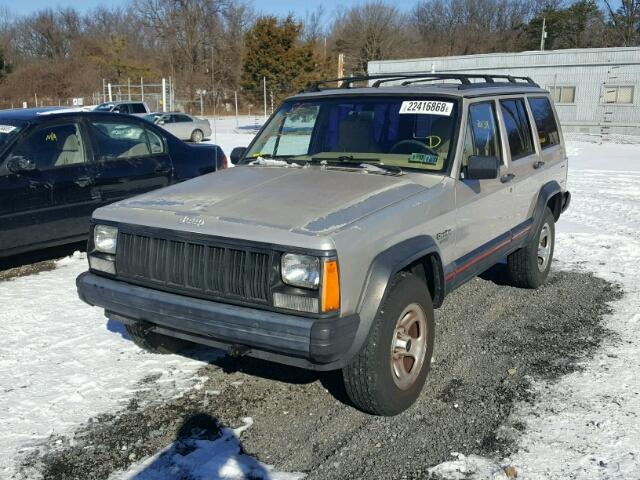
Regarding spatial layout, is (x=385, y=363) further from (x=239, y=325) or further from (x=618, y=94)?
(x=618, y=94)

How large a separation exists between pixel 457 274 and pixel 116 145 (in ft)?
14.9

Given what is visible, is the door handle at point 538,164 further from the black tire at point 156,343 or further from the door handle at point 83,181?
the door handle at point 83,181

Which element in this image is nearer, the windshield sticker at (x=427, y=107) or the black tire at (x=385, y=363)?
the black tire at (x=385, y=363)

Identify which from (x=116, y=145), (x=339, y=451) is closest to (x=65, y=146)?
(x=116, y=145)

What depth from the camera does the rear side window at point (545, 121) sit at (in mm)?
5828

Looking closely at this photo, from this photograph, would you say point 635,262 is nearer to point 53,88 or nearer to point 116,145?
point 116,145

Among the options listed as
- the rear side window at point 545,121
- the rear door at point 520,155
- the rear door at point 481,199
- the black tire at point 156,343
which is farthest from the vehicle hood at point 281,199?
the rear side window at point 545,121

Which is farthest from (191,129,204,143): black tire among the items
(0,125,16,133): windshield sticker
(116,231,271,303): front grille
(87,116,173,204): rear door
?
(116,231,271,303): front grille

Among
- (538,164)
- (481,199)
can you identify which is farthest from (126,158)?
(538,164)

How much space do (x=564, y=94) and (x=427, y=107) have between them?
2714cm

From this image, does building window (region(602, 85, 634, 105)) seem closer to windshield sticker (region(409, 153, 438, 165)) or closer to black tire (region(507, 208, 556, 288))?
black tire (region(507, 208, 556, 288))

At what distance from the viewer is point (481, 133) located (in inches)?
184

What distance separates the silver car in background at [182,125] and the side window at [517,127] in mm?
20104

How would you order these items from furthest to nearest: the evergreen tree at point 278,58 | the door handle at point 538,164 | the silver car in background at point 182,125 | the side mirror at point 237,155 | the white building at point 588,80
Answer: the evergreen tree at point 278,58 < the white building at point 588,80 < the silver car in background at point 182,125 < the door handle at point 538,164 < the side mirror at point 237,155
